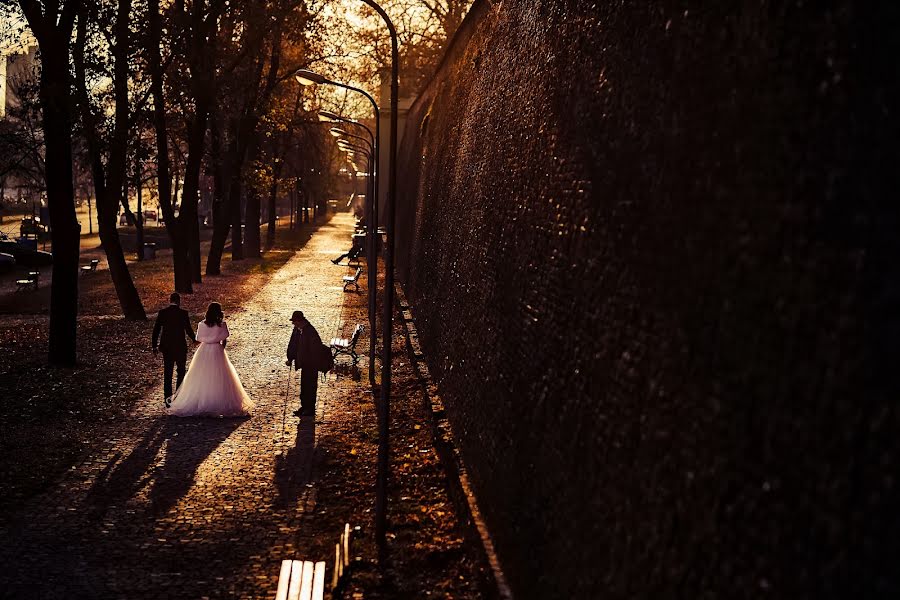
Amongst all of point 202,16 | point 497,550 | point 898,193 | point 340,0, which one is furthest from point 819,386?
point 340,0

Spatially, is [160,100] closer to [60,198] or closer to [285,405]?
[60,198]

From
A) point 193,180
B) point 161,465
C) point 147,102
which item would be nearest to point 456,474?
point 161,465

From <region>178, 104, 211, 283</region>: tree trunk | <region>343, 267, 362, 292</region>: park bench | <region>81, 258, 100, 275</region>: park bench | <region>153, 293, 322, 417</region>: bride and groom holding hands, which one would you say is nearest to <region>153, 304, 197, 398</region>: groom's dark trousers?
<region>153, 293, 322, 417</region>: bride and groom holding hands

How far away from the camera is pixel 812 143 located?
3348 mm

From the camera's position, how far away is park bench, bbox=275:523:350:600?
677 cm

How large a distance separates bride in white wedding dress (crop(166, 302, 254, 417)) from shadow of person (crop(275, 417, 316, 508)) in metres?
1.09

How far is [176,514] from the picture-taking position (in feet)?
29.3

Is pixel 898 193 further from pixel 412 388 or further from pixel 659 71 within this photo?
pixel 412 388

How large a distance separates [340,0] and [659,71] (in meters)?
26.5

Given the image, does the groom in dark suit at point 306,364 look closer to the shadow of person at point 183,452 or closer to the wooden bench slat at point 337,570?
the shadow of person at point 183,452

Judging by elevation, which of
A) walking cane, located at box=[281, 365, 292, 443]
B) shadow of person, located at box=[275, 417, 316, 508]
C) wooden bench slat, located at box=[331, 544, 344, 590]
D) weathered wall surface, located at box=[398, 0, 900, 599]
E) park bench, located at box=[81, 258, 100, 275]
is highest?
weathered wall surface, located at box=[398, 0, 900, 599]

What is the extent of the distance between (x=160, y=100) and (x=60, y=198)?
8.09m

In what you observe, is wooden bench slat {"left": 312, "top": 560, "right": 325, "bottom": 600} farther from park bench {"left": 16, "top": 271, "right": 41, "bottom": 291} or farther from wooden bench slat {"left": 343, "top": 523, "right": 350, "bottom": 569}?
park bench {"left": 16, "top": 271, "right": 41, "bottom": 291}

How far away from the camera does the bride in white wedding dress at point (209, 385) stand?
12.8 m
